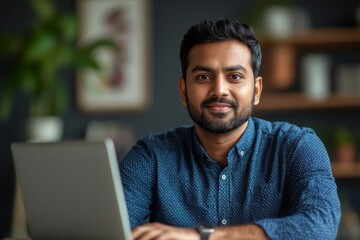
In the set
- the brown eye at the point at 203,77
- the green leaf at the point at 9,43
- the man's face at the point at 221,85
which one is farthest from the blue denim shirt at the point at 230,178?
the green leaf at the point at 9,43

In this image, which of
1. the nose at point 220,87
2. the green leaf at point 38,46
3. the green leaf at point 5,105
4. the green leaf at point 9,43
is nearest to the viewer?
the nose at point 220,87

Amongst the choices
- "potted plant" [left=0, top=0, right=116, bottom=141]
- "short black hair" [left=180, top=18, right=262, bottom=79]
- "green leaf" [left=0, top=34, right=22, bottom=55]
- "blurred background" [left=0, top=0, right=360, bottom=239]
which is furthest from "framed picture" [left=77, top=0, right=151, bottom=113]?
"short black hair" [left=180, top=18, right=262, bottom=79]

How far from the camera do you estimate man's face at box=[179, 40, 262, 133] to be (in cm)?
195

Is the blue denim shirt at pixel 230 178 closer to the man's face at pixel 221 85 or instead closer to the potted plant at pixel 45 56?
the man's face at pixel 221 85

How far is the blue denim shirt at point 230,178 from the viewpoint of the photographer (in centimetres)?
197

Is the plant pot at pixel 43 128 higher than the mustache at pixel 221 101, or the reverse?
the mustache at pixel 221 101

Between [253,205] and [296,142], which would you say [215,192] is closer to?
[253,205]

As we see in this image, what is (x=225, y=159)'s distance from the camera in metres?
2.10

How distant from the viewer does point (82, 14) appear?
4.88m

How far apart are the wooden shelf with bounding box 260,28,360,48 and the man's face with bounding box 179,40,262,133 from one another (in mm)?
2396

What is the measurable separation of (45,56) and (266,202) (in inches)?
111

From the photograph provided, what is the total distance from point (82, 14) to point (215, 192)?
10.2ft

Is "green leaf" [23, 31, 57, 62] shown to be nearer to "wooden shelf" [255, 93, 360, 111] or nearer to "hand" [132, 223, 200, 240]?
"wooden shelf" [255, 93, 360, 111]

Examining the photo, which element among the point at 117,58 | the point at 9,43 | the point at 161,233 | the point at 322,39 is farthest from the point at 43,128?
the point at 161,233
